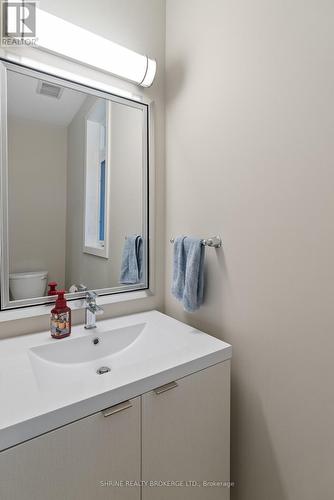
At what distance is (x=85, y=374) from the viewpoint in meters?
0.97

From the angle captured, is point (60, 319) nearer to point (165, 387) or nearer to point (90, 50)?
point (165, 387)

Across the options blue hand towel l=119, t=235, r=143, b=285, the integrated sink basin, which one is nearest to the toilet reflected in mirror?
the integrated sink basin

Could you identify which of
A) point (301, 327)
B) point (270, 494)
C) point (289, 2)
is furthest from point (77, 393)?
point (289, 2)

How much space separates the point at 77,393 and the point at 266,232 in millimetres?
772

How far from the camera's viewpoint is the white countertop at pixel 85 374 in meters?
0.62

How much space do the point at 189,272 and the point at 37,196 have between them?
0.70m

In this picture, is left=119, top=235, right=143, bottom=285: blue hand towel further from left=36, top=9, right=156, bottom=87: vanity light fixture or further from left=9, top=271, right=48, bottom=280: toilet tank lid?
left=36, top=9, right=156, bottom=87: vanity light fixture

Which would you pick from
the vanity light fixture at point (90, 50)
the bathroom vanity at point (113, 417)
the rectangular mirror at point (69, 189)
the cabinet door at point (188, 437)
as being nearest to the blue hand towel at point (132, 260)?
the rectangular mirror at point (69, 189)

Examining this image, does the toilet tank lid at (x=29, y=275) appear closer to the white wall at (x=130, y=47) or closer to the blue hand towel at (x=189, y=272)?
the white wall at (x=130, y=47)

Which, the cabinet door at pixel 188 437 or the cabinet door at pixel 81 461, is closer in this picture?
the cabinet door at pixel 81 461

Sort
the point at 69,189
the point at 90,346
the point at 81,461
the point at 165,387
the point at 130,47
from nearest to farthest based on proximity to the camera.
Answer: the point at 81,461
the point at 165,387
the point at 90,346
the point at 69,189
the point at 130,47

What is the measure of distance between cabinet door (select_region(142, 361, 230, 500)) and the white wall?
0.55 metres

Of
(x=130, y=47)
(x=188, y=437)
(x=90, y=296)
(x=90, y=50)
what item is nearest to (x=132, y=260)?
(x=90, y=296)

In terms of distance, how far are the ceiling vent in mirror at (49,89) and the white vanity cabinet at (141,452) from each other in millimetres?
1173
